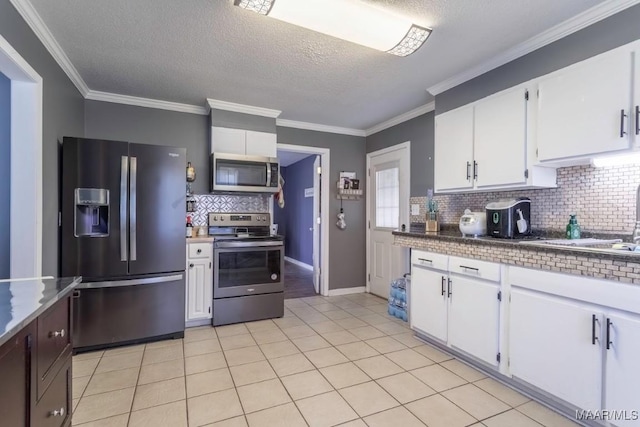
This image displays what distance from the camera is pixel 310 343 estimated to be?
9.04ft

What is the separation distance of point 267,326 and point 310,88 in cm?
241

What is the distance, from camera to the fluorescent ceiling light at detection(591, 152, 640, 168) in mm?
1814

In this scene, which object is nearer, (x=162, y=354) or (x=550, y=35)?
(x=550, y=35)

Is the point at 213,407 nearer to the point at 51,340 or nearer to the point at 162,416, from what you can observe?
the point at 162,416

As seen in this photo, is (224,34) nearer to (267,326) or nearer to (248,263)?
(248,263)

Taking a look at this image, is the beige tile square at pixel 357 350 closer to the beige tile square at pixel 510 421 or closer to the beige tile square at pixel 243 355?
the beige tile square at pixel 243 355

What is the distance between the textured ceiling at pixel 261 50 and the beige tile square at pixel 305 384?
93.2 inches

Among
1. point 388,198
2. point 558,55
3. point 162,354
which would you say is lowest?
point 162,354

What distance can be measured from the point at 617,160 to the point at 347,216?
2984mm

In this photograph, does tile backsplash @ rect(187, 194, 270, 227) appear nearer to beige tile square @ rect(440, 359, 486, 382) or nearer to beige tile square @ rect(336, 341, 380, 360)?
beige tile square @ rect(336, 341, 380, 360)

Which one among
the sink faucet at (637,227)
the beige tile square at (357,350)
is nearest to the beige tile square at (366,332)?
the beige tile square at (357,350)

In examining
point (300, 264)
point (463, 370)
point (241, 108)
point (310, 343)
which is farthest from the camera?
point (300, 264)

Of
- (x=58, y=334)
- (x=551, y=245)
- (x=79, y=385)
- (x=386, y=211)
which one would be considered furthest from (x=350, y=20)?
(x=79, y=385)

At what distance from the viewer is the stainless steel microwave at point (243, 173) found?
3357mm
